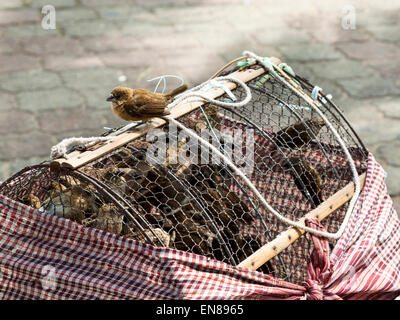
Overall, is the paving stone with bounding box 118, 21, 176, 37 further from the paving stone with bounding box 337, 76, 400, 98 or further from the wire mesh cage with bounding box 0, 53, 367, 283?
A: the wire mesh cage with bounding box 0, 53, 367, 283

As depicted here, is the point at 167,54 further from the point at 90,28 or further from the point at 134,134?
the point at 134,134

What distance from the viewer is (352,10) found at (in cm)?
680

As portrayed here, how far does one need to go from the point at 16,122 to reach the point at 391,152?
2685 mm

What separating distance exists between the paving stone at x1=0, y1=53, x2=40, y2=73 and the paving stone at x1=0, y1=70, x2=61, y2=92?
0.28 feet

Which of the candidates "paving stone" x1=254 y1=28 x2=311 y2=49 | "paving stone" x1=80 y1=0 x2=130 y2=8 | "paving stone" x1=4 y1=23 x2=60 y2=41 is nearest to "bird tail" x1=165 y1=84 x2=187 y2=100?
"paving stone" x1=254 y1=28 x2=311 y2=49

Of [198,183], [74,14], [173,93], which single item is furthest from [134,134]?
[74,14]

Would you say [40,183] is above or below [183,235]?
above

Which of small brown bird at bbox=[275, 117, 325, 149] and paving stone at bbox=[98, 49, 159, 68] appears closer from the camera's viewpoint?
small brown bird at bbox=[275, 117, 325, 149]

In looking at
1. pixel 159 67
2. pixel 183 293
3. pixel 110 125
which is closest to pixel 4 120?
pixel 110 125

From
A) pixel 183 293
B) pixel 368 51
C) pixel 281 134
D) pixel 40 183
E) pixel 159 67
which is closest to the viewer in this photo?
pixel 183 293

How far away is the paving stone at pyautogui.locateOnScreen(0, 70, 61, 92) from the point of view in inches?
205

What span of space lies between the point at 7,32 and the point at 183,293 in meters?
4.70

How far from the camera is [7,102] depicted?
197 inches
